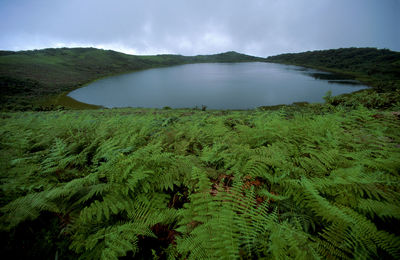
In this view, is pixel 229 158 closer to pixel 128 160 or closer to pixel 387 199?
pixel 128 160

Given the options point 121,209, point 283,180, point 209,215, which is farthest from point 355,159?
point 121,209

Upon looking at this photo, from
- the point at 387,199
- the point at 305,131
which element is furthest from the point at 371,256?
the point at 305,131

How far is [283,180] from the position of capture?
1789mm

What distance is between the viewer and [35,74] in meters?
43.2

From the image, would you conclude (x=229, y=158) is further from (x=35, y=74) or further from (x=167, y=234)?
(x=35, y=74)

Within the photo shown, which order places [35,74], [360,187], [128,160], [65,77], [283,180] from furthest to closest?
[65,77], [35,74], [128,160], [283,180], [360,187]

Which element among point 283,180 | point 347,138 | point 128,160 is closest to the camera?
point 283,180

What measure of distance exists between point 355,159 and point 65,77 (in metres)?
70.0

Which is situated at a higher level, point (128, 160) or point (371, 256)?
point (128, 160)

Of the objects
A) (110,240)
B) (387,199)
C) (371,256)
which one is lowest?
(110,240)

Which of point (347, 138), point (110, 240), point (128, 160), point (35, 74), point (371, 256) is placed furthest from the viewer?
point (35, 74)

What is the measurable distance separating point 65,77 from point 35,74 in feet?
24.0

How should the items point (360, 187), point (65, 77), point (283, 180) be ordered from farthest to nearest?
point (65, 77) < point (283, 180) < point (360, 187)

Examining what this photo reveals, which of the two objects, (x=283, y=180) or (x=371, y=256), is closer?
(x=371, y=256)
